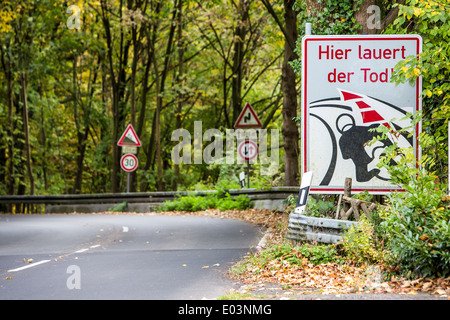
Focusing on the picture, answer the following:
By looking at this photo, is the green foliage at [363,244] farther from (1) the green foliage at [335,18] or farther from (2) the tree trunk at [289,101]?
(2) the tree trunk at [289,101]

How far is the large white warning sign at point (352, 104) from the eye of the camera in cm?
977


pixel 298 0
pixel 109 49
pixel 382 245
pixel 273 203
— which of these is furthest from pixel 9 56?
pixel 382 245

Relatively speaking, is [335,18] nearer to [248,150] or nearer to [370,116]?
[370,116]

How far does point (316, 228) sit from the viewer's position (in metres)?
9.46

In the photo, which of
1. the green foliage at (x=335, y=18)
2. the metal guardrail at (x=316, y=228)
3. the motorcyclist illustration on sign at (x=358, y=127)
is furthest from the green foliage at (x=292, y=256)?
the green foliage at (x=335, y=18)

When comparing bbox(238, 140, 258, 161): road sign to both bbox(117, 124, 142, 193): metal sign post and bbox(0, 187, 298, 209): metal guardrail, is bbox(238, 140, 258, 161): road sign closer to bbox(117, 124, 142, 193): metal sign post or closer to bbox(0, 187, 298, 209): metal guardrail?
bbox(0, 187, 298, 209): metal guardrail

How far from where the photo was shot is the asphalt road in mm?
7770

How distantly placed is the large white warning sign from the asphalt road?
2381mm

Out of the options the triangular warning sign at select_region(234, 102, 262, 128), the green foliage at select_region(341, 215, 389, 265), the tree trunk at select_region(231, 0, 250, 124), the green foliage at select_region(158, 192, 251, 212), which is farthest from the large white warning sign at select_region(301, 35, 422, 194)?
the tree trunk at select_region(231, 0, 250, 124)

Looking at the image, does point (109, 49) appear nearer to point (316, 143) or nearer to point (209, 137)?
point (209, 137)

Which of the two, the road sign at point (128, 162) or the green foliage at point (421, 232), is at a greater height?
the road sign at point (128, 162)

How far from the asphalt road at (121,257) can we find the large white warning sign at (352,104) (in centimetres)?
238

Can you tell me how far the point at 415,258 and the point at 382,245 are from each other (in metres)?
1.06

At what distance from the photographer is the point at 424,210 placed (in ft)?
24.5
